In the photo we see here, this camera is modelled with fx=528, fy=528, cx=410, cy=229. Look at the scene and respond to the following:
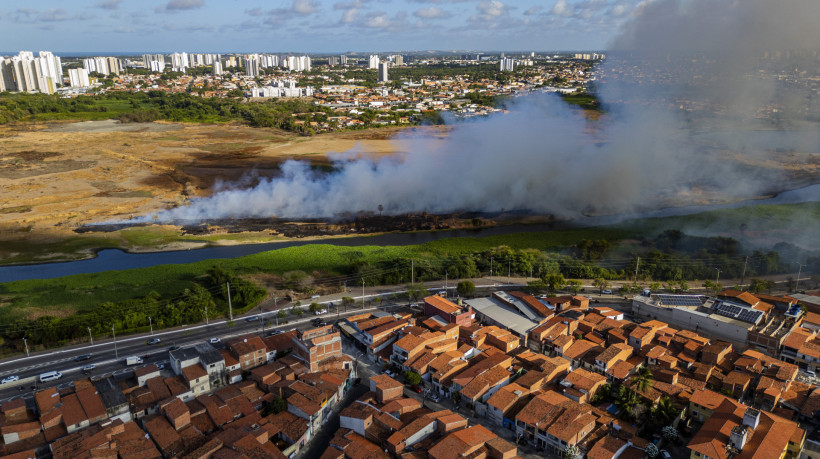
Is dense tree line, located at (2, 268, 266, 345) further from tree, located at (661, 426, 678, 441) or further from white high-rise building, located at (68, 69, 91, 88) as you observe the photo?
white high-rise building, located at (68, 69, 91, 88)

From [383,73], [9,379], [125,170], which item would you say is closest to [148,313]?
[9,379]

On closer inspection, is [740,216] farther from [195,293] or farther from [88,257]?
[88,257]

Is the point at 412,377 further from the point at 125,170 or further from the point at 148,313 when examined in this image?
the point at 125,170

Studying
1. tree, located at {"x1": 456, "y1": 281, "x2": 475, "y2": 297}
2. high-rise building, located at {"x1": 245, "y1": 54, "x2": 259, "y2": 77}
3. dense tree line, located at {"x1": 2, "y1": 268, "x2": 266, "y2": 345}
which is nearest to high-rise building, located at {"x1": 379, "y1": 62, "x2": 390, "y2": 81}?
high-rise building, located at {"x1": 245, "y1": 54, "x2": 259, "y2": 77}

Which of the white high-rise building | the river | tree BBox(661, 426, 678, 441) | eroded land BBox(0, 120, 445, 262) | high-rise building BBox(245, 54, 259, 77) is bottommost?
the river

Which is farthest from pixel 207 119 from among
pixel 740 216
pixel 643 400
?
pixel 643 400

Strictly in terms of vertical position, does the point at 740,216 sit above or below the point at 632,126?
below

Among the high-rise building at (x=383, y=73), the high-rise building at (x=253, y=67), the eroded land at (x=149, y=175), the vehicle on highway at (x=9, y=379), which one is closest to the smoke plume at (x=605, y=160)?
the eroded land at (x=149, y=175)
